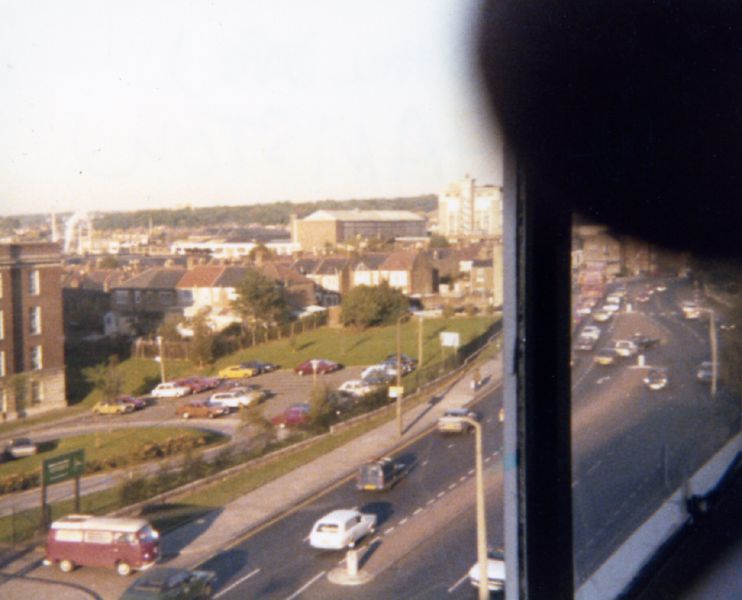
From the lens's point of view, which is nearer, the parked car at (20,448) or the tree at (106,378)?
the parked car at (20,448)

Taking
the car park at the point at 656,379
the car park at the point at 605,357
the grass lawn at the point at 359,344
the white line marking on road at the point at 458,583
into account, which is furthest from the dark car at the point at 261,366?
the car park at the point at 656,379

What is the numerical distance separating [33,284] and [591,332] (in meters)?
0.96

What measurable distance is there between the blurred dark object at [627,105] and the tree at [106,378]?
2.48ft

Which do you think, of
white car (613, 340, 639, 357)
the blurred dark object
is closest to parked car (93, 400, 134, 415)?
the blurred dark object

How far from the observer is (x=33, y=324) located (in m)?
1.40

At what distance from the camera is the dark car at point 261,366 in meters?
1.57

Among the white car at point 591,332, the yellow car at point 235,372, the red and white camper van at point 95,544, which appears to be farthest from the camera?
the white car at point 591,332

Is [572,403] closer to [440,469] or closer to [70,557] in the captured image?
[440,469]

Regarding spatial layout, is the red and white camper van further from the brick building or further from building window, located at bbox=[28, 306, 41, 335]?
building window, located at bbox=[28, 306, 41, 335]

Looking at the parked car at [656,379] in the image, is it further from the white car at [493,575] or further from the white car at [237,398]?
the white car at [237,398]

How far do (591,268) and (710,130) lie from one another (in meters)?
0.35

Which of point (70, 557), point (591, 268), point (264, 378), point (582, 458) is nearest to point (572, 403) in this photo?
point (582, 458)

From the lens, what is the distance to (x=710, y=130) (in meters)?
1.68

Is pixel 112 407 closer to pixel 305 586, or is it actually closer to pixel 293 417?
pixel 293 417
